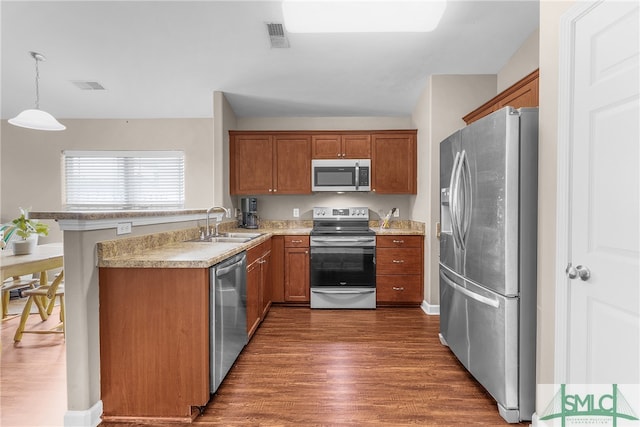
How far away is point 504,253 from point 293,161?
3.01 meters

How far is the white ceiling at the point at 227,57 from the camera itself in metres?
2.68

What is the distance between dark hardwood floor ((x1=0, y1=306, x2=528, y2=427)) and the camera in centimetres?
187

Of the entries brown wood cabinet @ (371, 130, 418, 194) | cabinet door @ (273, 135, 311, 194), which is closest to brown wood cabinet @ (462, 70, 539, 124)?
brown wood cabinet @ (371, 130, 418, 194)

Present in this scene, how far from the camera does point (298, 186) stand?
14.3 feet

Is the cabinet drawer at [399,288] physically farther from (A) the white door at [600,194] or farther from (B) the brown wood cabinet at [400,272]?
(A) the white door at [600,194]

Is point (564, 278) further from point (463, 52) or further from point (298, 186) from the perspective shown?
point (298, 186)

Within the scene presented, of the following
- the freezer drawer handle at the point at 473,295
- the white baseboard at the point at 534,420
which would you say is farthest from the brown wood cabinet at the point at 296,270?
the white baseboard at the point at 534,420

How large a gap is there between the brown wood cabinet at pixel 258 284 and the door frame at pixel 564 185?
2.15 metres

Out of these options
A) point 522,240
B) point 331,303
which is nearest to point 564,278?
point 522,240

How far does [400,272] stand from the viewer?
390 centimetres

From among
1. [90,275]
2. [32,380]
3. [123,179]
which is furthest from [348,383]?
[123,179]

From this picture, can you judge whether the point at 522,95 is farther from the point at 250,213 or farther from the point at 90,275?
the point at 250,213

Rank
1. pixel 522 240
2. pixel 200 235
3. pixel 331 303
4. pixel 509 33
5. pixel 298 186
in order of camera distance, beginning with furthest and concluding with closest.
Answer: pixel 298 186 < pixel 331 303 < pixel 200 235 < pixel 509 33 < pixel 522 240

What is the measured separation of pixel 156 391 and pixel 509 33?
378 centimetres
